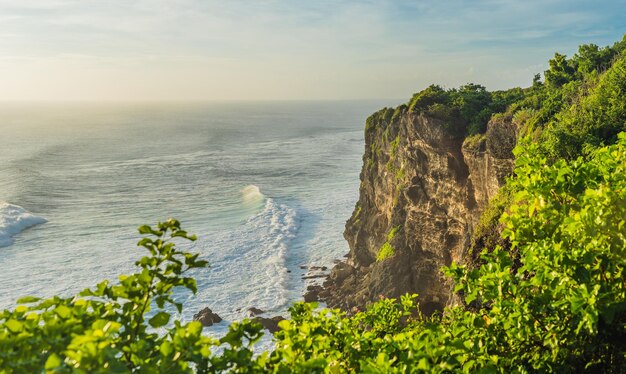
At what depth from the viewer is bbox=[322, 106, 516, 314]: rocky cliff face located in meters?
30.8

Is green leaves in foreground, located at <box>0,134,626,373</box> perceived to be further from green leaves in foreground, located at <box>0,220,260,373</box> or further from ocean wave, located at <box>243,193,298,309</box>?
ocean wave, located at <box>243,193,298,309</box>

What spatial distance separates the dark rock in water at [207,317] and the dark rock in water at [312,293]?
8354 mm

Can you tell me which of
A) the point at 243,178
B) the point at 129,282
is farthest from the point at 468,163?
the point at 243,178

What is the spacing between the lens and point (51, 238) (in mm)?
58844

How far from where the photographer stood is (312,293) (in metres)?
44.5

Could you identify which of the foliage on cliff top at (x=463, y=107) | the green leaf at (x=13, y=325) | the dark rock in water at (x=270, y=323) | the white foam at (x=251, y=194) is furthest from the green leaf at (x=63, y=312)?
the white foam at (x=251, y=194)

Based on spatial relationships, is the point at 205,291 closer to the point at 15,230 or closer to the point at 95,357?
the point at 15,230

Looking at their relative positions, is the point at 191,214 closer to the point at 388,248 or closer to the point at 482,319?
the point at 388,248

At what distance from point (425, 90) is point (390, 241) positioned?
1377cm

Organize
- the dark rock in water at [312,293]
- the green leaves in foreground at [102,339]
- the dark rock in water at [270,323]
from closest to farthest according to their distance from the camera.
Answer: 1. the green leaves in foreground at [102,339]
2. the dark rock in water at [270,323]
3. the dark rock in water at [312,293]

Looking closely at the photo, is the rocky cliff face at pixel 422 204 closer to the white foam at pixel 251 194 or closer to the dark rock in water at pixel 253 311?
the dark rock in water at pixel 253 311

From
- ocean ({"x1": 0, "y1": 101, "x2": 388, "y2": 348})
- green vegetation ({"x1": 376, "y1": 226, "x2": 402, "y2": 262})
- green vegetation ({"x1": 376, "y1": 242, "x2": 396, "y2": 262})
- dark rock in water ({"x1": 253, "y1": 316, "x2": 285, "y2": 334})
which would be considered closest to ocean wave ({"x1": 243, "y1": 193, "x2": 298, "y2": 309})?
ocean ({"x1": 0, "y1": 101, "x2": 388, "y2": 348})

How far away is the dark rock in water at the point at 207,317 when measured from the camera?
3808cm

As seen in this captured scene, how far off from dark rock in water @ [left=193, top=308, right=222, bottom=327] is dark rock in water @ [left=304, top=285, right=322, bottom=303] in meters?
8.35
